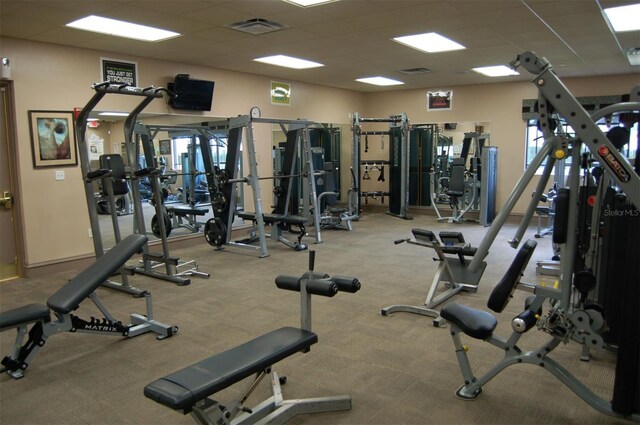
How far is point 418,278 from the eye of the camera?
480cm

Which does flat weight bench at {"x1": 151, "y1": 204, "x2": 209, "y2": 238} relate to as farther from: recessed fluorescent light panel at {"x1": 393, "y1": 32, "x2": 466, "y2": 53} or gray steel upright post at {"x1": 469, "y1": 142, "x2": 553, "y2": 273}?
gray steel upright post at {"x1": 469, "y1": 142, "x2": 553, "y2": 273}

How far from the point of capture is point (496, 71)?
7582mm

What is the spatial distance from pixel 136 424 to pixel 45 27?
13.0 ft

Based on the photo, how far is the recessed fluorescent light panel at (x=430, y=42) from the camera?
5.25 metres

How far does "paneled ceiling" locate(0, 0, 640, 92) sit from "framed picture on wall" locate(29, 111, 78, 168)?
2.64 ft

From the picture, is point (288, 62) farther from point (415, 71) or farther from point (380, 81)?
point (380, 81)

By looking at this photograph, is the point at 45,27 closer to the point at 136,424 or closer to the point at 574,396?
the point at 136,424

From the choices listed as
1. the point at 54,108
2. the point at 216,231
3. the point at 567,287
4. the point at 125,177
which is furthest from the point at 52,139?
the point at 567,287

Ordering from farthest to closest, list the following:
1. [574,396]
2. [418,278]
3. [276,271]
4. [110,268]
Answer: [276,271] → [418,278] → [110,268] → [574,396]

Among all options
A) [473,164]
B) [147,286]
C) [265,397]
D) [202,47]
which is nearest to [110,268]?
[265,397]

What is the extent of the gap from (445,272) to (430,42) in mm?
2933

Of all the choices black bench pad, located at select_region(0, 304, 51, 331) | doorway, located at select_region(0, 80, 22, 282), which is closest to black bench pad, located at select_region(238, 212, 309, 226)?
doorway, located at select_region(0, 80, 22, 282)

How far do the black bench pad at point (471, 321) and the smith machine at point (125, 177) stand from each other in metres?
2.24

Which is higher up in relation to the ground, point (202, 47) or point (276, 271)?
point (202, 47)
